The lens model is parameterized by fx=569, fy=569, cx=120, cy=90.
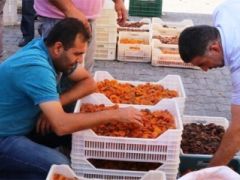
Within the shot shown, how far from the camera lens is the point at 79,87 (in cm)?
388

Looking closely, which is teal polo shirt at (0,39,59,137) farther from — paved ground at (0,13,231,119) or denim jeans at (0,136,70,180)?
paved ground at (0,13,231,119)

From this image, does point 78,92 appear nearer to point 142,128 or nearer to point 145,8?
point 142,128

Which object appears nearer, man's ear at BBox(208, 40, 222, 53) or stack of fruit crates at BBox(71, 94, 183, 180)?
man's ear at BBox(208, 40, 222, 53)

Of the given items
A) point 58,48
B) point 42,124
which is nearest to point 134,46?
point 42,124

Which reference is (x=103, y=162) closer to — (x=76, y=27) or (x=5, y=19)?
(x=76, y=27)

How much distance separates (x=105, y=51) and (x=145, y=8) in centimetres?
270

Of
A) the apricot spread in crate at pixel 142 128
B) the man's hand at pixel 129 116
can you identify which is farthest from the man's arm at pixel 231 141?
the man's hand at pixel 129 116

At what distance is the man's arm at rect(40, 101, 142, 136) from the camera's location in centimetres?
325

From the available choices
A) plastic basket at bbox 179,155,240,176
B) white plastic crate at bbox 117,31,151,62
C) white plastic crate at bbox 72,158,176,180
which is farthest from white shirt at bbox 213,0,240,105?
white plastic crate at bbox 117,31,151,62

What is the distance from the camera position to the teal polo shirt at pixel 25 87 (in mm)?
3252

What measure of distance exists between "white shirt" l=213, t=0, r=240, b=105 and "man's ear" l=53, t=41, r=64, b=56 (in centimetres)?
91

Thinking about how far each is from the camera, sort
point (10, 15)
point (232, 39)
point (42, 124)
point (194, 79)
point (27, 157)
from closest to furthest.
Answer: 1. point (232, 39)
2. point (27, 157)
3. point (42, 124)
4. point (194, 79)
5. point (10, 15)

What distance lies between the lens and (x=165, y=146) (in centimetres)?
330

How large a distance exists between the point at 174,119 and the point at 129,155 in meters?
0.44
